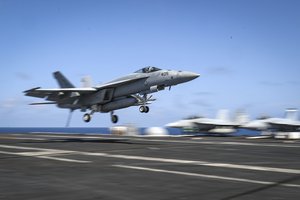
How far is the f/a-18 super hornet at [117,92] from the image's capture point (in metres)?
25.3

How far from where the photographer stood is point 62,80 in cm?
3681

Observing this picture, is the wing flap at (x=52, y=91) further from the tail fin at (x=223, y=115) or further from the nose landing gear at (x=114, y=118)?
the tail fin at (x=223, y=115)

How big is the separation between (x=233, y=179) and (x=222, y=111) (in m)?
60.4

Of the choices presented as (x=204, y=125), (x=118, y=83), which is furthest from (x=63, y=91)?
(x=204, y=125)

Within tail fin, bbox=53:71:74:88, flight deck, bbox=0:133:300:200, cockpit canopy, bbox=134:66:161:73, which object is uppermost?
tail fin, bbox=53:71:74:88

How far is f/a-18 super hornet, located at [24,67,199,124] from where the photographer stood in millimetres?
25341

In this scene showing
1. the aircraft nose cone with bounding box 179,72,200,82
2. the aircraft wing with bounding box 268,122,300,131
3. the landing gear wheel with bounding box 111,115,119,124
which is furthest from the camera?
the aircraft wing with bounding box 268,122,300,131

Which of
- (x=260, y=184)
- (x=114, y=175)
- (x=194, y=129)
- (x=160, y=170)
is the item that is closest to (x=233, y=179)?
(x=260, y=184)

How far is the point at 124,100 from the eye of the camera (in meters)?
27.4

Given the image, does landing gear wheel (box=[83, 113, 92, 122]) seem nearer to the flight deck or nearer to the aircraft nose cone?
the aircraft nose cone

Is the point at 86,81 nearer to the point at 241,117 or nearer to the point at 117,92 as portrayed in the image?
the point at 117,92

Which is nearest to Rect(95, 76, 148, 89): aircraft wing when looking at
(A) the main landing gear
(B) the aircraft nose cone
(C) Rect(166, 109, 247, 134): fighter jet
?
(A) the main landing gear

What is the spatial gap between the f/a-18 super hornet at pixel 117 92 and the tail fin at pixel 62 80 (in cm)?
488

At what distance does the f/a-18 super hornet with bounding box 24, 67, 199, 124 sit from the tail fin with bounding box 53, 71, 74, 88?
4877mm
